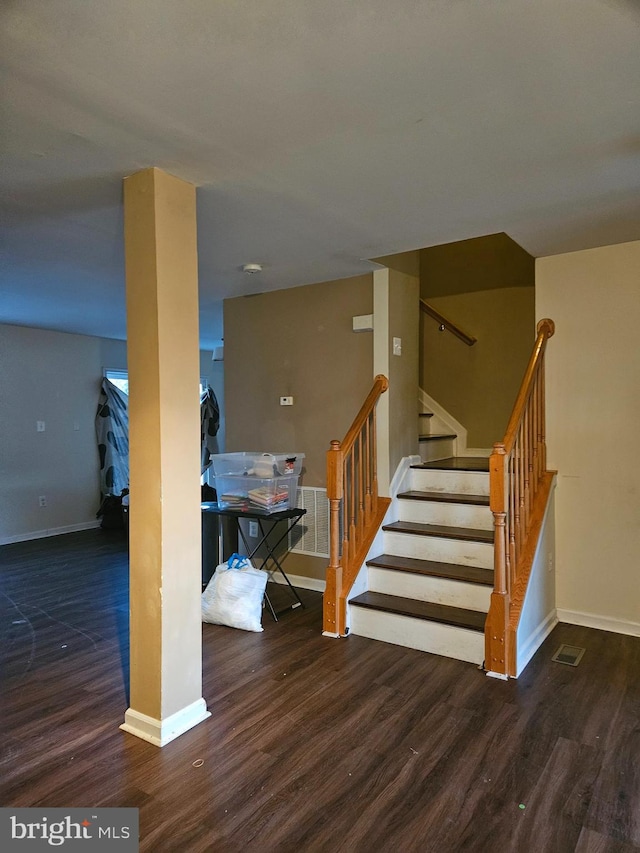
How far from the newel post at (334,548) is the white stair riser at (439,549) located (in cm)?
50

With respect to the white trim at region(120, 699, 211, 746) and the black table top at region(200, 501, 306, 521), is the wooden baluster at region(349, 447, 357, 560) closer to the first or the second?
the black table top at region(200, 501, 306, 521)

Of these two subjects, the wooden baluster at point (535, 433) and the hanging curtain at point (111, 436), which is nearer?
the wooden baluster at point (535, 433)

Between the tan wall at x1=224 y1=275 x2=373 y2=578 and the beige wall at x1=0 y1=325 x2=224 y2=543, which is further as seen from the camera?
the beige wall at x1=0 y1=325 x2=224 y2=543

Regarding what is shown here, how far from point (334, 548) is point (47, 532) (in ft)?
13.6

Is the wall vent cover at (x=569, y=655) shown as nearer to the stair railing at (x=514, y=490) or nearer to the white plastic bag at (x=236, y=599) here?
the stair railing at (x=514, y=490)

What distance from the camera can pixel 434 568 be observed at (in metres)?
3.19

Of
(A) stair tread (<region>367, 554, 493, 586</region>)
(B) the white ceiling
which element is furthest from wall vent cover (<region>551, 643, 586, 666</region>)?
(B) the white ceiling

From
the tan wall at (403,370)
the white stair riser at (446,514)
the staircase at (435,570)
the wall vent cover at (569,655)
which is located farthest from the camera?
the tan wall at (403,370)

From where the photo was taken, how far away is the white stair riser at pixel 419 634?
2774 millimetres

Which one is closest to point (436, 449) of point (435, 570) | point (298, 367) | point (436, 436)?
point (436, 436)

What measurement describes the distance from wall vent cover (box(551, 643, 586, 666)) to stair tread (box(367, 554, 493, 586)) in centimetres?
50

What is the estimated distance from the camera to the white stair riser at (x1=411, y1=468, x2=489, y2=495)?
141 inches

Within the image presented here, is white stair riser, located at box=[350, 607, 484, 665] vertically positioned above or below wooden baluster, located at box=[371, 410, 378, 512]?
below

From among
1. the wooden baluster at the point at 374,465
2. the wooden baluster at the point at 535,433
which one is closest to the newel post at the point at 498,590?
the wooden baluster at the point at 535,433
